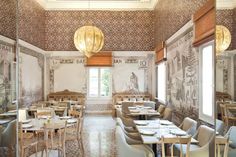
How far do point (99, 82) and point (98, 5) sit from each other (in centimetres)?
416

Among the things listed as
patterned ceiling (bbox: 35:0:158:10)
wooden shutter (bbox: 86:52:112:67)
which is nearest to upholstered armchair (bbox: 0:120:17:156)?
wooden shutter (bbox: 86:52:112:67)

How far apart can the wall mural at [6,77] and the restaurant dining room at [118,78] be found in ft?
0.03

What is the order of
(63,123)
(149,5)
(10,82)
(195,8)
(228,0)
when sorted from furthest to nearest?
(149,5), (195,8), (63,123), (10,82), (228,0)

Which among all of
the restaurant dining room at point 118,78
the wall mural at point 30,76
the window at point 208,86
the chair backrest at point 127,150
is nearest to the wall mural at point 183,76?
the restaurant dining room at point 118,78

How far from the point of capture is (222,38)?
2.01m

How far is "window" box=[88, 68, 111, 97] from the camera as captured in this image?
15.2m

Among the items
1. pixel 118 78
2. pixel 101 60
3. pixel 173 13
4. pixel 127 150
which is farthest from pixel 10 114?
pixel 118 78

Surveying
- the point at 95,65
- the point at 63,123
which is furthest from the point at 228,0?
the point at 95,65

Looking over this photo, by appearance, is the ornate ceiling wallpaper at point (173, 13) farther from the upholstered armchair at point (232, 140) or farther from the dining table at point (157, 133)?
the upholstered armchair at point (232, 140)

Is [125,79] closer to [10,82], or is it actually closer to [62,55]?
[62,55]

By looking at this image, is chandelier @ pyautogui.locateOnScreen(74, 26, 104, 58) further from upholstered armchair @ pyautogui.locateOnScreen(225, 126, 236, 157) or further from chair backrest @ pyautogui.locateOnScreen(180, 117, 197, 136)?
upholstered armchair @ pyautogui.locateOnScreen(225, 126, 236, 157)

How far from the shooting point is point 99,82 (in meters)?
15.2

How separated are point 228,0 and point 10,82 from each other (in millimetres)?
2163

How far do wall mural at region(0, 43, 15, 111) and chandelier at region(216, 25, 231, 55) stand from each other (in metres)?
1.96
